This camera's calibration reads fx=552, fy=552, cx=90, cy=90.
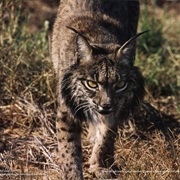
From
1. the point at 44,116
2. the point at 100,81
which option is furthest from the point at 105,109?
the point at 44,116

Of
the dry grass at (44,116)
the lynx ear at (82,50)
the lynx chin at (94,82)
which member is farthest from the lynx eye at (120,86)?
the dry grass at (44,116)

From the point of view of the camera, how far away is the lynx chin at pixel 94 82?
4484mm

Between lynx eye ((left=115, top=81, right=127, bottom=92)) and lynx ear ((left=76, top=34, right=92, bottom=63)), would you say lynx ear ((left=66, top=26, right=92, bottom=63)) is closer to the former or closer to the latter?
lynx ear ((left=76, top=34, right=92, bottom=63))

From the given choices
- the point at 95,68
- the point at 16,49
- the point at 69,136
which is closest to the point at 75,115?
the point at 69,136

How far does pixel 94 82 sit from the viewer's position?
14.7 feet

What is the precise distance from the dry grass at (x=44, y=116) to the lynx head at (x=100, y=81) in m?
0.43

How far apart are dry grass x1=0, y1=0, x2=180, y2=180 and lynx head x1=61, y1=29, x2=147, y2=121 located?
43 centimetres

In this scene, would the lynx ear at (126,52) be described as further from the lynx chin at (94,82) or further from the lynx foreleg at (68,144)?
the lynx foreleg at (68,144)

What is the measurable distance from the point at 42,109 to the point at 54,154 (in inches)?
28.4

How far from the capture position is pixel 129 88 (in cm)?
467

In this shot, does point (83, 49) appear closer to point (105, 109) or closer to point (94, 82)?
point (94, 82)

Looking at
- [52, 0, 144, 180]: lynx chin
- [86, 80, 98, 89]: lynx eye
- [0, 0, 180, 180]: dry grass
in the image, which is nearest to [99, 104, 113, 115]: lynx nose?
[52, 0, 144, 180]: lynx chin

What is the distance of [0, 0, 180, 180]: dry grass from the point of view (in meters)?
4.46

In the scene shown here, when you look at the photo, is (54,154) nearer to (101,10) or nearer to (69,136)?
(69,136)
